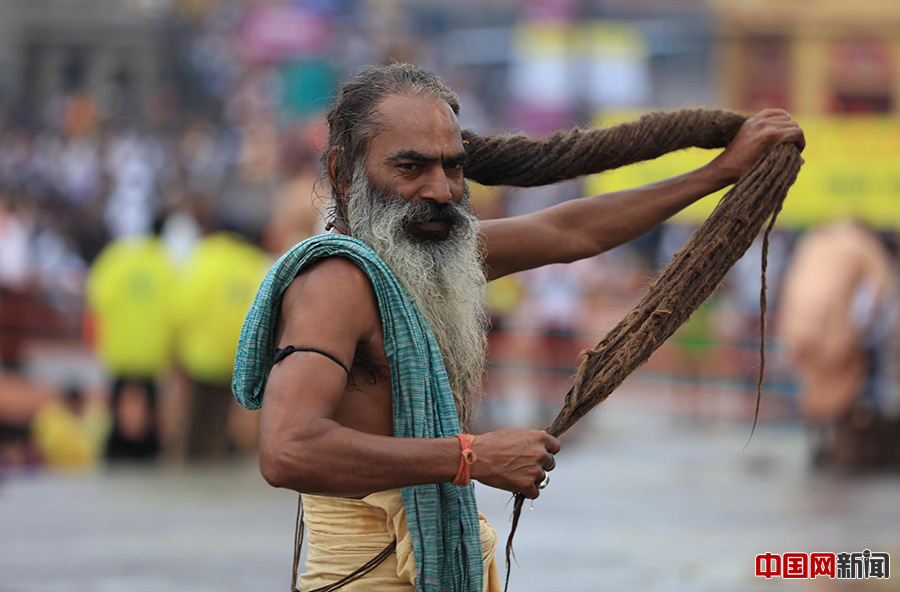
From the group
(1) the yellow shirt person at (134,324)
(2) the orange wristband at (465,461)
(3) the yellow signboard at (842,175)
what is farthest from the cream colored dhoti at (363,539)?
(3) the yellow signboard at (842,175)

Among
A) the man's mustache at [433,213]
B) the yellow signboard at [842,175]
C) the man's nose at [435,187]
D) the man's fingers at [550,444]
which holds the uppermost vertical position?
the yellow signboard at [842,175]

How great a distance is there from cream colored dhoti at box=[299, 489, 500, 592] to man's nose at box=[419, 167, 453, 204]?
56 centimetres

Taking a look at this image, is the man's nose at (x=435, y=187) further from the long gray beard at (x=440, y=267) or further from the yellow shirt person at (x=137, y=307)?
the yellow shirt person at (x=137, y=307)

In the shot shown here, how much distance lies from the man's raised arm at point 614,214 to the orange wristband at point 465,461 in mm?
711

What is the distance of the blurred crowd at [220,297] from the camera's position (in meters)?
8.82

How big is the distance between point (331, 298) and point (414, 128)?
382 millimetres

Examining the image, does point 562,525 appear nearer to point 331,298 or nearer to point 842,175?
point 842,175

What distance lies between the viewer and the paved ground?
572cm

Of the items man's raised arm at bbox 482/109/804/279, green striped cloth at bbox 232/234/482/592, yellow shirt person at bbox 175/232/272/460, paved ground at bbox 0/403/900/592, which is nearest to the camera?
green striped cloth at bbox 232/234/482/592

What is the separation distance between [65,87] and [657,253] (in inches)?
465

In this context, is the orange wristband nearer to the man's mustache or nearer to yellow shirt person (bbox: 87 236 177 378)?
the man's mustache

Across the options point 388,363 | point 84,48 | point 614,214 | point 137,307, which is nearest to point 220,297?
point 137,307

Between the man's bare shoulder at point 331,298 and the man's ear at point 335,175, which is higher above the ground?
the man's ear at point 335,175

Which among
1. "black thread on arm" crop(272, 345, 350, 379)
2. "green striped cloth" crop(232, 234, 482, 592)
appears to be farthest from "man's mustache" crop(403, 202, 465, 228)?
"black thread on arm" crop(272, 345, 350, 379)
